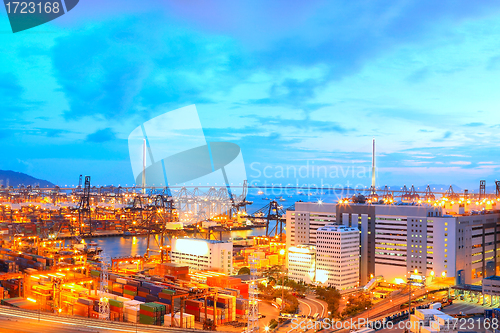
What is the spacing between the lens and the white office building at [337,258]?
371 inches

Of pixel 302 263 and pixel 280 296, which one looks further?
pixel 302 263

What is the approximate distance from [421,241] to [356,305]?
3115 mm

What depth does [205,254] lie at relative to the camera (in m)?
10.6

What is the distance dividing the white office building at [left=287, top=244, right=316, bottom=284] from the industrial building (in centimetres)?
119

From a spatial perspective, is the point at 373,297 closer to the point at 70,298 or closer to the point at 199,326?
the point at 199,326

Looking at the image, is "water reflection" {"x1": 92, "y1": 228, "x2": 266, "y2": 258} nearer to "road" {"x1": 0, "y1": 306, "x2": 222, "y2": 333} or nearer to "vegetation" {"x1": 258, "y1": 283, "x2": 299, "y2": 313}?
"vegetation" {"x1": 258, "y1": 283, "x2": 299, "y2": 313}

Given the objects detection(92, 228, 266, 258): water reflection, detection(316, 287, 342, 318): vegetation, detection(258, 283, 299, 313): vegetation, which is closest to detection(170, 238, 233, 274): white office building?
detection(258, 283, 299, 313): vegetation

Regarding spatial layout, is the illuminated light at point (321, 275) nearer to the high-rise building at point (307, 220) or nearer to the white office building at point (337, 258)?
the white office building at point (337, 258)

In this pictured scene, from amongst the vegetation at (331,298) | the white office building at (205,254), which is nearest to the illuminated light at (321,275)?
the vegetation at (331,298)

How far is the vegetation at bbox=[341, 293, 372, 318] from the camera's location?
23.2 feet

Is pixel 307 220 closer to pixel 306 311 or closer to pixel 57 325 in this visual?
pixel 306 311

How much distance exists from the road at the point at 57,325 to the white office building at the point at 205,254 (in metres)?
4.94

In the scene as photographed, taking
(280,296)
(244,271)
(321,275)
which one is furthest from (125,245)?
(280,296)

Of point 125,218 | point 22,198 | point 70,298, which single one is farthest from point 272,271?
point 22,198
